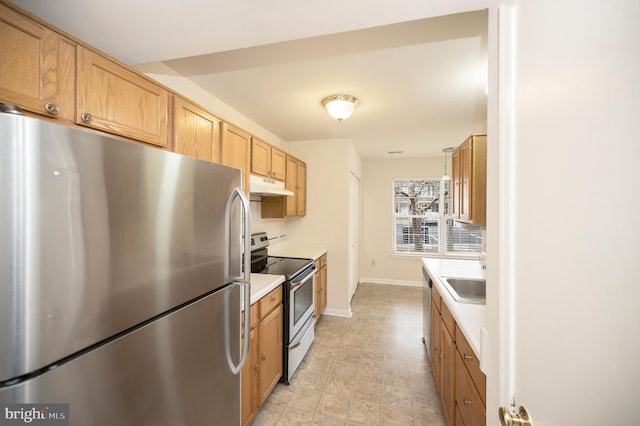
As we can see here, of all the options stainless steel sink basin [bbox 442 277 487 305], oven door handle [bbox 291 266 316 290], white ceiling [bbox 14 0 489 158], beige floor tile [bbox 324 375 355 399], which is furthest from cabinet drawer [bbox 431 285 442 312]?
white ceiling [bbox 14 0 489 158]

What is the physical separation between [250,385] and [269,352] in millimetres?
278

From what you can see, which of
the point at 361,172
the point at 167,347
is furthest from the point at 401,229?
the point at 167,347

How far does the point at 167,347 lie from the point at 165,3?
1.31 metres

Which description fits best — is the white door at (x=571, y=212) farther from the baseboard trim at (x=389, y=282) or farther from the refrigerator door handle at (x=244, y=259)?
the baseboard trim at (x=389, y=282)

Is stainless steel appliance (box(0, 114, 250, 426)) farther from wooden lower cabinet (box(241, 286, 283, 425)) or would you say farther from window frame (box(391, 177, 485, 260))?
window frame (box(391, 177, 485, 260))

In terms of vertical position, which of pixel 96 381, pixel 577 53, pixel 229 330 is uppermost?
pixel 577 53

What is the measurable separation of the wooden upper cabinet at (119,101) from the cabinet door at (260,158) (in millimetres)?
911

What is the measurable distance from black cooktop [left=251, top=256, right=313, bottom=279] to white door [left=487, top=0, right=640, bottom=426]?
1793 mm

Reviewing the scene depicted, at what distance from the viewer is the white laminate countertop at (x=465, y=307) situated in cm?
111

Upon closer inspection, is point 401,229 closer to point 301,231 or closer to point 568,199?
point 301,231

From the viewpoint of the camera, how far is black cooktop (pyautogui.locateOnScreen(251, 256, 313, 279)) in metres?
2.31

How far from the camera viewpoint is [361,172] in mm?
5223

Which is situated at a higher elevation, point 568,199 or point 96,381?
point 568,199

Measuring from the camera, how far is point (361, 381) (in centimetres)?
224
